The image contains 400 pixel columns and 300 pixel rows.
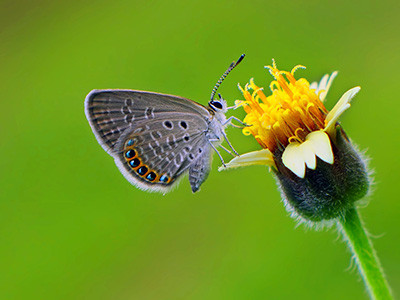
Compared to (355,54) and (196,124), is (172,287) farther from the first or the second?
(355,54)

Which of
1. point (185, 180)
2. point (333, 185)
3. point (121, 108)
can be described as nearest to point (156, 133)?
point (121, 108)

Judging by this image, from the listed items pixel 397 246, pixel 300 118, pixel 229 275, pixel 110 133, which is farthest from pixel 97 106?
pixel 397 246

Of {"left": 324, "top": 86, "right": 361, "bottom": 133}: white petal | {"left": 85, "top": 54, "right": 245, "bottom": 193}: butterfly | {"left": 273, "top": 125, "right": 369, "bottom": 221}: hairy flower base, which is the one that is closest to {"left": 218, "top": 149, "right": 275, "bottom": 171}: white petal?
{"left": 273, "top": 125, "right": 369, "bottom": 221}: hairy flower base

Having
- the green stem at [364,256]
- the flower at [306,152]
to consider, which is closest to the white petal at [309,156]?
the flower at [306,152]

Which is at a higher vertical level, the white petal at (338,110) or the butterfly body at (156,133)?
the butterfly body at (156,133)

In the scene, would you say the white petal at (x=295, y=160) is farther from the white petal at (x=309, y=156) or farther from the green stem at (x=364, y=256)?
the green stem at (x=364, y=256)

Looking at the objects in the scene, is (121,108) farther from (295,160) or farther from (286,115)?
(295,160)

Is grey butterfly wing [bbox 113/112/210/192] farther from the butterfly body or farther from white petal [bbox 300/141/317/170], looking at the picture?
white petal [bbox 300/141/317/170]
